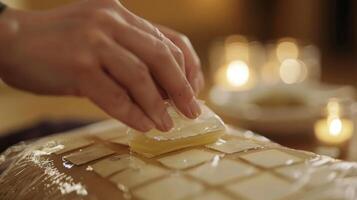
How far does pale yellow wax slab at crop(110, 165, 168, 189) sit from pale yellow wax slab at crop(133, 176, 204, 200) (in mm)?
14

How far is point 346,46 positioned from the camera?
3992 mm

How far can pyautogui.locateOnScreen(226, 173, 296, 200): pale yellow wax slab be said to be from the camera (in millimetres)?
558

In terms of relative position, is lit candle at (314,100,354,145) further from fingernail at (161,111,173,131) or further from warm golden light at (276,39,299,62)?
warm golden light at (276,39,299,62)

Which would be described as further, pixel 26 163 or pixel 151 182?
pixel 26 163

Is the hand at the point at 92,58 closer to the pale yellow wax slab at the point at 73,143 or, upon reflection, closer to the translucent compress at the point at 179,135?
the translucent compress at the point at 179,135

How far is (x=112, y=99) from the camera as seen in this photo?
1.76 feet

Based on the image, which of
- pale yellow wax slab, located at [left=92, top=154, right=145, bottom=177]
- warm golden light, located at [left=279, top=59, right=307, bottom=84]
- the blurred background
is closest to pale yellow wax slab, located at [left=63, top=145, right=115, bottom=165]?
pale yellow wax slab, located at [left=92, top=154, right=145, bottom=177]

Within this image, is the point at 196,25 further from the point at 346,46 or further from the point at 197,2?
the point at 346,46

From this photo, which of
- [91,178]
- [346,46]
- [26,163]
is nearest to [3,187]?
[26,163]

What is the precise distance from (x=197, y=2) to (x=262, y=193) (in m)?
3.83

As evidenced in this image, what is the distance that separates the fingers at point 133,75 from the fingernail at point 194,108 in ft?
0.19

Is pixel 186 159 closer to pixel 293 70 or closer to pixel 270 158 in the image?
pixel 270 158

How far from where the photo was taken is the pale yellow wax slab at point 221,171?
0.59 metres

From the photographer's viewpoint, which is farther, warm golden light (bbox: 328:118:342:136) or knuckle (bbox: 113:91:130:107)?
warm golden light (bbox: 328:118:342:136)
